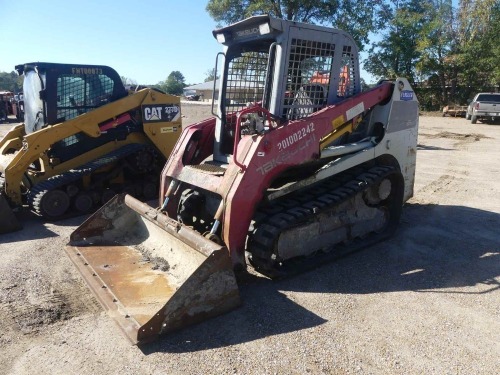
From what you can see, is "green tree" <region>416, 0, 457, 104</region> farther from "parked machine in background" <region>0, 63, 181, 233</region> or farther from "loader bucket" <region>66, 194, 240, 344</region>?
"loader bucket" <region>66, 194, 240, 344</region>

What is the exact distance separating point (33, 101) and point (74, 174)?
1.82 metres

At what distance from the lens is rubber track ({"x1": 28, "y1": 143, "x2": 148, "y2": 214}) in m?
6.50

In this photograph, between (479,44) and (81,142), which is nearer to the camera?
(81,142)

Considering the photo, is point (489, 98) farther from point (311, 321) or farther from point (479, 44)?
point (311, 321)

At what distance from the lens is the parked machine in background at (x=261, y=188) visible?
12.2 feet

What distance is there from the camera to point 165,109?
8.14 meters

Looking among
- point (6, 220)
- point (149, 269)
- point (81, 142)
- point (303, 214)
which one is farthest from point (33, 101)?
point (303, 214)

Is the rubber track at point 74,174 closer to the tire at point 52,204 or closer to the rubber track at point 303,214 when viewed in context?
the tire at point 52,204

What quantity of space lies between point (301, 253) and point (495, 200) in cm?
473

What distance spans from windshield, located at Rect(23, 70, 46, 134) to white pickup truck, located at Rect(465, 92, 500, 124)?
2155 cm

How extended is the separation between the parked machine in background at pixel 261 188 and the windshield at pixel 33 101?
336 centimetres

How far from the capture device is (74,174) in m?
6.84

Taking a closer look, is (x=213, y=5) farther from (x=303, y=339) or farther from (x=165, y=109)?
(x=303, y=339)

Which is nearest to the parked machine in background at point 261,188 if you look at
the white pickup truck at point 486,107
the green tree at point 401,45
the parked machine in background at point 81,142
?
the parked machine in background at point 81,142
